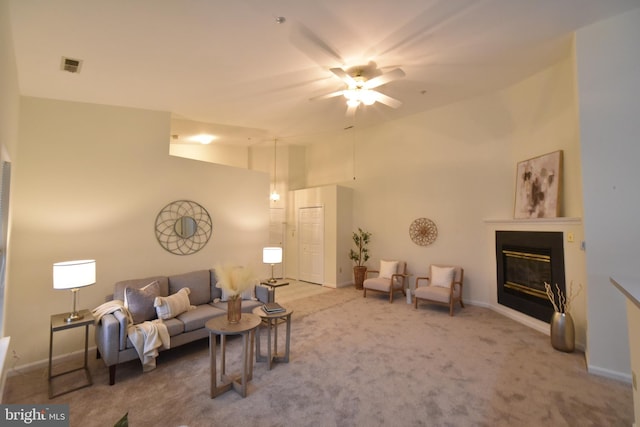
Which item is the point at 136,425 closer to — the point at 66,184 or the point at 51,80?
the point at 66,184

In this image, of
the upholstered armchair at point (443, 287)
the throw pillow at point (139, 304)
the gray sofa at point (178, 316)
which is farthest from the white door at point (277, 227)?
the throw pillow at point (139, 304)

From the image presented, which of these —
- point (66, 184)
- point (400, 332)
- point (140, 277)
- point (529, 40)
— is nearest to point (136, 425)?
point (140, 277)

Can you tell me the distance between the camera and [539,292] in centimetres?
411

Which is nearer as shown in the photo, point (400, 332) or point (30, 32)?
point (30, 32)

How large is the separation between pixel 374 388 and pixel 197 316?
220 centimetres

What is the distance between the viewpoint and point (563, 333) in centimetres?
333

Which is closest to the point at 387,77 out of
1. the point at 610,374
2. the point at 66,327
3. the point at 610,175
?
the point at 610,175

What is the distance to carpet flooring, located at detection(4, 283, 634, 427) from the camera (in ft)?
7.36

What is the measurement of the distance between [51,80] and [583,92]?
5668 mm

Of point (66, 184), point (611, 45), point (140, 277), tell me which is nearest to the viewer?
point (611, 45)

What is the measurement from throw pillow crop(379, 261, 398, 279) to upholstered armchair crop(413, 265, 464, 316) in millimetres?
550

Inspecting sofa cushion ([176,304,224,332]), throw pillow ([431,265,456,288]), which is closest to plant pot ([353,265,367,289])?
throw pillow ([431,265,456,288])

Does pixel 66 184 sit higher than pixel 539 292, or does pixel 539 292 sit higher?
pixel 66 184

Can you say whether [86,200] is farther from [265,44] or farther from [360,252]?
[360,252]
